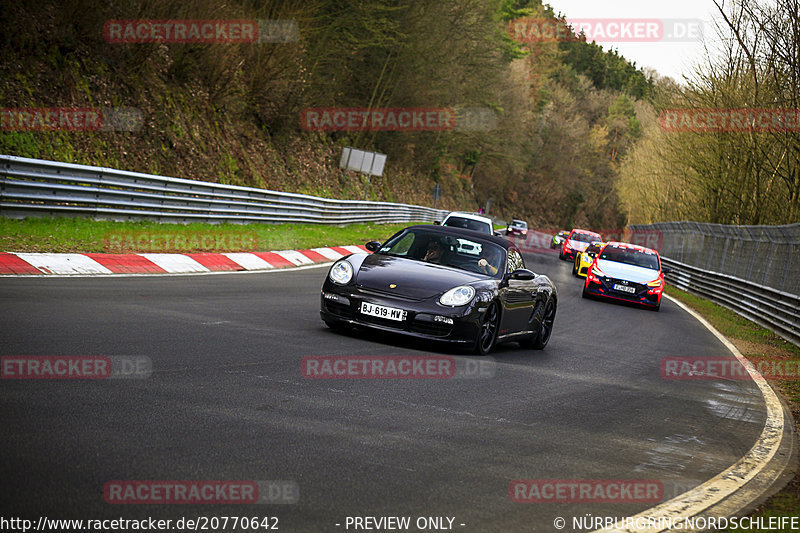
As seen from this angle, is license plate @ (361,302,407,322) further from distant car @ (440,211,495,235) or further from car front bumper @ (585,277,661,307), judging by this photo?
car front bumper @ (585,277,661,307)

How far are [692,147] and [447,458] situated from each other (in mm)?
34801

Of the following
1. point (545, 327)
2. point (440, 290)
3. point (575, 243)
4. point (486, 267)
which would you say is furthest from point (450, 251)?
point (575, 243)

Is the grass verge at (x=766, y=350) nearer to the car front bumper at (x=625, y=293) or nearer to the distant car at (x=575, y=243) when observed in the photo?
the car front bumper at (x=625, y=293)

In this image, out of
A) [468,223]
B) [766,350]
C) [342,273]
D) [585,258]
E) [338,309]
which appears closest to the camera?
[338,309]

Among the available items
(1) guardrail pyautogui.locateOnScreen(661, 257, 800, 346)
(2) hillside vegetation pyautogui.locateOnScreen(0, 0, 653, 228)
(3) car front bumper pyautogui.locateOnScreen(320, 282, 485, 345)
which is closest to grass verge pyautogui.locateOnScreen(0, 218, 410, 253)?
A: (2) hillside vegetation pyautogui.locateOnScreen(0, 0, 653, 228)

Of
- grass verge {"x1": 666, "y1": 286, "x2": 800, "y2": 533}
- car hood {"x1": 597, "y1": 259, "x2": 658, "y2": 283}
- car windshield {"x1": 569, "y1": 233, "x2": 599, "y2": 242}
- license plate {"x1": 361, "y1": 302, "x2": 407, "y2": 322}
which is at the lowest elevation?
grass verge {"x1": 666, "y1": 286, "x2": 800, "y2": 533}

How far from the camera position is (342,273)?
9.65m

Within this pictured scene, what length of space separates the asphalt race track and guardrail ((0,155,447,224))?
4.10 m

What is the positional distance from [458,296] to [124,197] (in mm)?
10519

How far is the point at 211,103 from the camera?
101 feet

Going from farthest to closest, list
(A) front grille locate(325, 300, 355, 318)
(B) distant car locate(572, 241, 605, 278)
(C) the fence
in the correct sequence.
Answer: (B) distant car locate(572, 241, 605, 278), (C) the fence, (A) front grille locate(325, 300, 355, 318)

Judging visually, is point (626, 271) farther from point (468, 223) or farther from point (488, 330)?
point (488, 330)

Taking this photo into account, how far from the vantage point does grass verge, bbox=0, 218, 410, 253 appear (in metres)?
13.6

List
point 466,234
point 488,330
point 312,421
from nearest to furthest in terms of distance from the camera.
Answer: point 312,421
point 488,330
point 466,234
